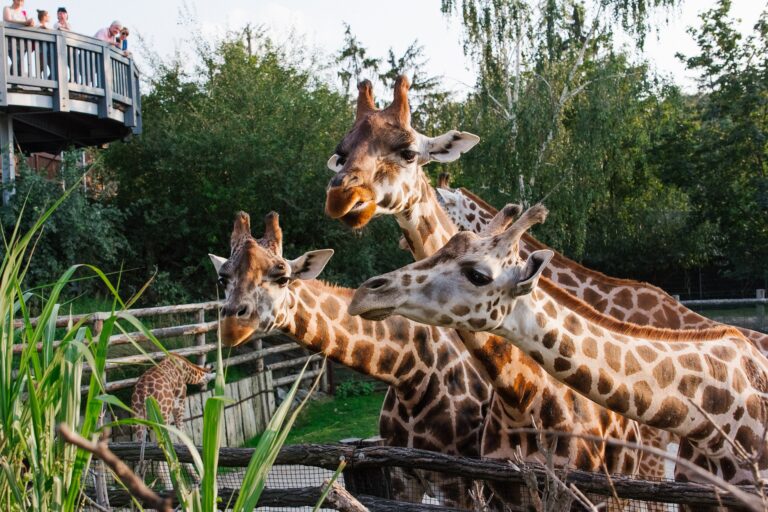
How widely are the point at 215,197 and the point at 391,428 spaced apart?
11.3 metres

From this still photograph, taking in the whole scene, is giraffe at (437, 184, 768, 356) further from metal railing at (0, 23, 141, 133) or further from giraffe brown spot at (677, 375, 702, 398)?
metal railing at (0, 23, 141, 133)

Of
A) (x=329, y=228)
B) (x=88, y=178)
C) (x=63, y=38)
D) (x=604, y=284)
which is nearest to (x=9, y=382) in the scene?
(x=604, y=284)

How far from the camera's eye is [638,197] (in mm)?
22344

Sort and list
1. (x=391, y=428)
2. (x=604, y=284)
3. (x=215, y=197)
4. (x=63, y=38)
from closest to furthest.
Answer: (x=391, y=428) < (x=604, y=284) < (x=63, y=38) < (x=215, y=197)

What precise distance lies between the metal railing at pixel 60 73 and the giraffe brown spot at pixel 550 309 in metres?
10.7

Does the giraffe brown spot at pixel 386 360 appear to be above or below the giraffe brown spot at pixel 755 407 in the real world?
above

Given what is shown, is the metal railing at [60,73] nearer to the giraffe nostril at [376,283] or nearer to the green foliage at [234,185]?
the green foliage at [234,185]

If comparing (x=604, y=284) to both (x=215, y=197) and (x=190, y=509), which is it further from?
(x=215, y=197)

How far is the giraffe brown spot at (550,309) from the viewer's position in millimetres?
3277

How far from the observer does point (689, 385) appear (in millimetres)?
3344

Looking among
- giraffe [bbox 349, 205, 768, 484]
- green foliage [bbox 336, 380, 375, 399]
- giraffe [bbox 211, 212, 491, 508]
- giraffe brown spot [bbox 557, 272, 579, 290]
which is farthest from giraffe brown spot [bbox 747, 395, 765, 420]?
green foliage [bbox 336, 380, 375, 399]

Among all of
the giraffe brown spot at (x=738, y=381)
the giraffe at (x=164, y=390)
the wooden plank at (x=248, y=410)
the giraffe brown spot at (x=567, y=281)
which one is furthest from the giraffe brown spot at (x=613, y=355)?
the wooden plank at (x=248, y=410)

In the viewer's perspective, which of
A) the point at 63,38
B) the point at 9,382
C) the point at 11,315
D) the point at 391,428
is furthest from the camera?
the point at 63,38

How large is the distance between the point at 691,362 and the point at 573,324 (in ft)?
1.59
